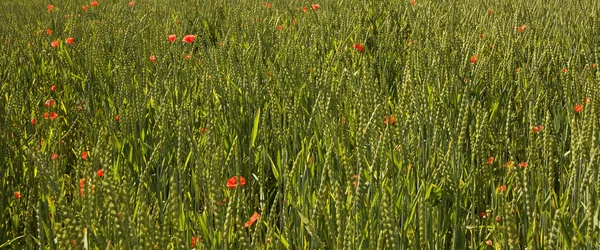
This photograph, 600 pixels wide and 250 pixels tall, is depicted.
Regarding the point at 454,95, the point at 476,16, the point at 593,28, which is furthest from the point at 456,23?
the point at 454,95

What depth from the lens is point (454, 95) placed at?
80.0 inches

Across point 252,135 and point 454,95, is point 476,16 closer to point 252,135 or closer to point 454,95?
point 454,95

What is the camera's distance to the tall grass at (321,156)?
0.98m

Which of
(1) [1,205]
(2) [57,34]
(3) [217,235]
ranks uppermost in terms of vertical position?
(3) [217,235]

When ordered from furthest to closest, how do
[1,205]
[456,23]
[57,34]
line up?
[57,34], [456,23], [1,205]

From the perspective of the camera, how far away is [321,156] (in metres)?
1.60

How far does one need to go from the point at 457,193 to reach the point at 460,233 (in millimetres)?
118

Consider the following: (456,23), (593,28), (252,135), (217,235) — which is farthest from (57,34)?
(217,235)

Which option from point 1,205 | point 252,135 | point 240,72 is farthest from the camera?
point 240,72

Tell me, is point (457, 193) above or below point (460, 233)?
above

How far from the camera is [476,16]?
11.2 feet

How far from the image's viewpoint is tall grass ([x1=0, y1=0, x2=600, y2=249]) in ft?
3.21

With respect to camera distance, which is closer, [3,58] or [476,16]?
[3,58]

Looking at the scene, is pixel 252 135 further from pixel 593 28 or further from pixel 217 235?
pixel 593 28
